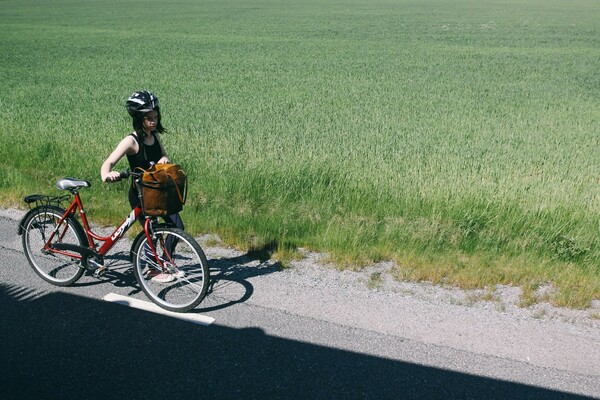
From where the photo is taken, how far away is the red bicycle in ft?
15.4

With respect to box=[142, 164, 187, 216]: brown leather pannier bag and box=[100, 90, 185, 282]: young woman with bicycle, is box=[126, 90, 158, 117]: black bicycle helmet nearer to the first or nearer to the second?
box=[100, 90, 185, 282]: young woman with bicycle

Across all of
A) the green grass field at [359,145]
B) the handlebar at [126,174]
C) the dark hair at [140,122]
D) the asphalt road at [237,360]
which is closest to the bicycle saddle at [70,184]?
the handlebar at [126,174]

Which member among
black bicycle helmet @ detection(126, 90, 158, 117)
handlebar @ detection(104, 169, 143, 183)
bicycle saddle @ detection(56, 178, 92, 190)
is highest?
black bicycle helmet @ detection(126, 90, 158, 117)

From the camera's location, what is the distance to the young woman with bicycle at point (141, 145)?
4.64 m

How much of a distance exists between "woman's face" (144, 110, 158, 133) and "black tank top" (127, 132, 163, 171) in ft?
0.45

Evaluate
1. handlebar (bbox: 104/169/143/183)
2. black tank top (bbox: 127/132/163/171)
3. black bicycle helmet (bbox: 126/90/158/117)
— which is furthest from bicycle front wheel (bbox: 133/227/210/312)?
black bicycle helmet (bbox: 126/90/158/117)

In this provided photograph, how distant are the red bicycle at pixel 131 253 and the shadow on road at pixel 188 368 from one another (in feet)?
1.29

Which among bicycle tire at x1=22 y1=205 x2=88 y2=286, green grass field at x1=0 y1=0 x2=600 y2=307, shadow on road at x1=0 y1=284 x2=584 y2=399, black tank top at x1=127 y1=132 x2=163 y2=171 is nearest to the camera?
shadow on road at x1=0 y1=284 x2=584 y2=399

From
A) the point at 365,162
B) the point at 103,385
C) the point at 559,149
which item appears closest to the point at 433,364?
the point at 103,385

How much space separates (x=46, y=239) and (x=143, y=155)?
1.31m

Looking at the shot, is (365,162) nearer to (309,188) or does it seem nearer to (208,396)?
(309,188)

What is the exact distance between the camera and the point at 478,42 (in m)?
36.6

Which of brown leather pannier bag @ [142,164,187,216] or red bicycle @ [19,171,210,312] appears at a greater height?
brown leather pannier bag @ [142,164,187,216]

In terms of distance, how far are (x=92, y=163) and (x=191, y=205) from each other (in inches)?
93.8
